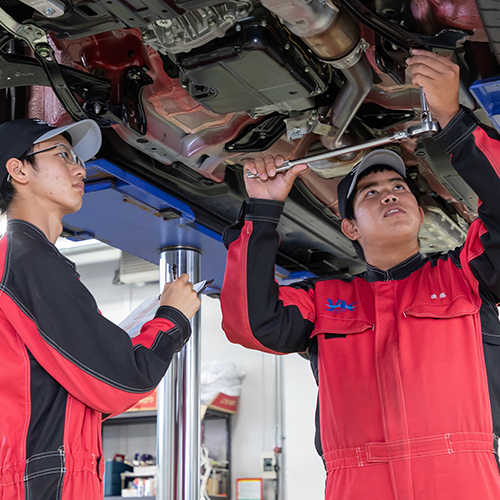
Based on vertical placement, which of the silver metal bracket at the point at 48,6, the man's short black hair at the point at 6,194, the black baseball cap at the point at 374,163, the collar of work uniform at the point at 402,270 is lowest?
the collar of work uniform at the point at 402,270

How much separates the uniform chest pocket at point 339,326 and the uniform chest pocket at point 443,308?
0.11 meters

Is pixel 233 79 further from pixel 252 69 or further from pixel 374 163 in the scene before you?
pixel 374 163

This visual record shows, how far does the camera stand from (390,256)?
5.53 ft

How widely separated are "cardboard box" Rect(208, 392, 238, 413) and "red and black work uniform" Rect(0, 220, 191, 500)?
3.66 meters

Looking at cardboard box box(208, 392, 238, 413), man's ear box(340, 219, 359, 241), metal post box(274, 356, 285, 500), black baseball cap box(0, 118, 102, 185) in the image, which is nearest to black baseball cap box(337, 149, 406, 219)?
man's ear box(340, 219, 359, 241)

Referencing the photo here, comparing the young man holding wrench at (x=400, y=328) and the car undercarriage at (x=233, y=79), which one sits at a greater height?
the car undercarriage at (x=233, y=79)

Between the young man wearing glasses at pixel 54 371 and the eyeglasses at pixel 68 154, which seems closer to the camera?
the young man wearing glasses at pixel 54 371

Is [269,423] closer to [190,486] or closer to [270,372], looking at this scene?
[270,372]

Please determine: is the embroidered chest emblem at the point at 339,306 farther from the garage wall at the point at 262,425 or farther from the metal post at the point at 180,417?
the garage wall at the point at 262,425

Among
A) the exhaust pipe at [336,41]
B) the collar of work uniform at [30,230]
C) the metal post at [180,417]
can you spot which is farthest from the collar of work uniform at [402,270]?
the metal post at [180,417]

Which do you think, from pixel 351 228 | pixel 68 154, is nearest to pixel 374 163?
pixel 351 228

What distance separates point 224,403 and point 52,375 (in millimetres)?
3914

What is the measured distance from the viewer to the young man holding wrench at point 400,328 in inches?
52.8

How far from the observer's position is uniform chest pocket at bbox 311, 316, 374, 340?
1.53m
